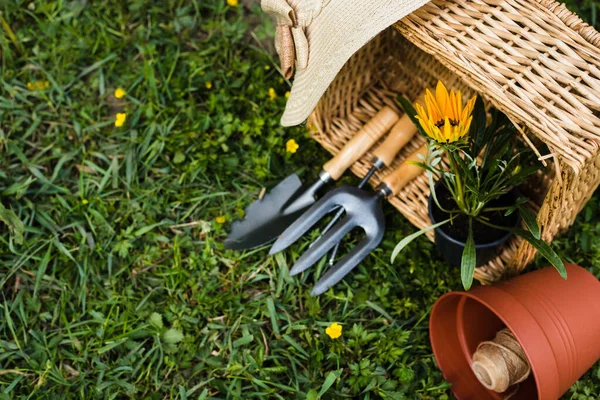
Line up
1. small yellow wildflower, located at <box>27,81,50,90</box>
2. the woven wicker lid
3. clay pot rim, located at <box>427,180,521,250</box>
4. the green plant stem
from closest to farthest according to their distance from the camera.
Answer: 1. the woven wicker lid
2. the green plant stem
3. clay pot rim, located at <box>427,180,521,250</box>
4. small yellow wildflower, located at <box>27,81,50,90</box>

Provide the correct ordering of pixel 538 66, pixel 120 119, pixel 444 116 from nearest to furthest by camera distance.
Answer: pixel 538 66
pixel 444 116
pixel 120 119

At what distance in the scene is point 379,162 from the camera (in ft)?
5.17

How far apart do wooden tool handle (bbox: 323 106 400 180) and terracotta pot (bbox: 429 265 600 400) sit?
44 cm

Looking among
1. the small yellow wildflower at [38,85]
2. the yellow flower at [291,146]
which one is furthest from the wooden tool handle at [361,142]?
the small yellow wildflower at [38,85]

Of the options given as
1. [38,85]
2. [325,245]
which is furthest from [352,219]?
[38,85]

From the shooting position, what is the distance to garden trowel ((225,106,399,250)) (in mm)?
1602

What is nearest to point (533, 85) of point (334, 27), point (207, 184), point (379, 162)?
point (334, 27)

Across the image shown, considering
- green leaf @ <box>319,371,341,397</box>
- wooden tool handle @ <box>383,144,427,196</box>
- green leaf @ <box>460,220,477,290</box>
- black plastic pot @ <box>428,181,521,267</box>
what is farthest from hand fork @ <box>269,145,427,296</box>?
green leaf @ <box>460,220,477,290</box>

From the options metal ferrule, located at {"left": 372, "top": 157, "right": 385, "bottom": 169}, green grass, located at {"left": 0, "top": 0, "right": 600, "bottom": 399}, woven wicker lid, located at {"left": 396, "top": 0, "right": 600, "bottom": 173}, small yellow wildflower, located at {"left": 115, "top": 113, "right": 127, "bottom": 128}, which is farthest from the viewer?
small yellow wildflower, located at {"left": 115, "top": 113, "right": 127, "bottom": 128}

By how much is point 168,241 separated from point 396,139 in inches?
26.6

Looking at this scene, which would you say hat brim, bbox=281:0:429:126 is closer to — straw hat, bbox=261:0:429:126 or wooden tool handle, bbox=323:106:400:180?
straw hat, bbox=261:0:429:126

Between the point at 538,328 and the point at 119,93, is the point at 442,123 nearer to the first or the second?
the point at 538,328

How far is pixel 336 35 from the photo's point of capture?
1.19 metres

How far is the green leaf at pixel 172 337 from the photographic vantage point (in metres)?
1.50
